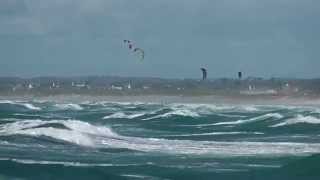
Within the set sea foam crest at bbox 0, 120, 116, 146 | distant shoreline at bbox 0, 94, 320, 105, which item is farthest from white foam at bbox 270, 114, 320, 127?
distant shoreline at bbox 0, 94, 320, 105

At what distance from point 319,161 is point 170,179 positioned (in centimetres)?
576

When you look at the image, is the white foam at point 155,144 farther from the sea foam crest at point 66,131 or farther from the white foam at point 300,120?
the white foam at point 300,120

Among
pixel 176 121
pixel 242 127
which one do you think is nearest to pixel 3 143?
pixel 242 127

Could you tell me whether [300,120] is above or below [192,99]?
below

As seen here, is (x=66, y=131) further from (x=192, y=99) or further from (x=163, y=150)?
(x=192, y=99)

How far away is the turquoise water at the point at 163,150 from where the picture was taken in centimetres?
2922

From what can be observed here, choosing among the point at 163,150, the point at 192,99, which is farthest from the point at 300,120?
the point at 192,99

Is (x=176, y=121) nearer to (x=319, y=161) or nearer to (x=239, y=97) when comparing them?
(x=319, y=161)

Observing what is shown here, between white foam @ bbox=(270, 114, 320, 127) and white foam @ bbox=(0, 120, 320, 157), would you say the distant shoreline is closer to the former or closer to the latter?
white foam @ bbox=(270, 114, 320, 127)

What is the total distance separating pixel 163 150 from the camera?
38.1m

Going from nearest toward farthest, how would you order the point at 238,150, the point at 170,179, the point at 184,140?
the point at 170,179 → the point at 238,150 → the point at 184,140

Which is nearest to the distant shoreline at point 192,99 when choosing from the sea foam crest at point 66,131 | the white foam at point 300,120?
the white foam at point 300,120

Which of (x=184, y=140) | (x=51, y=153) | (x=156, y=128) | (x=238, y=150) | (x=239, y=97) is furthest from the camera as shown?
(x=239, y=97)

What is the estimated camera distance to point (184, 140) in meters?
44.9
